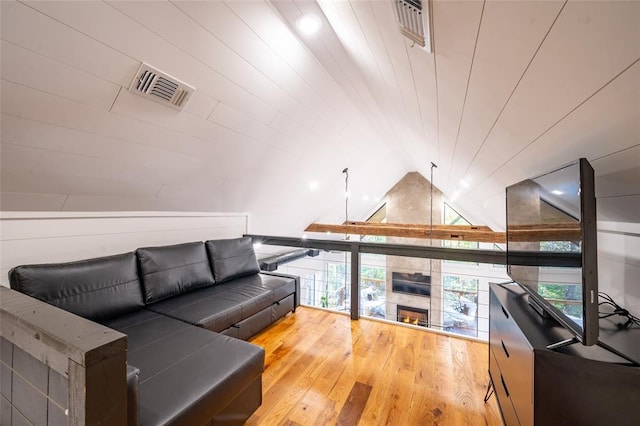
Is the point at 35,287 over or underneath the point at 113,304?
over

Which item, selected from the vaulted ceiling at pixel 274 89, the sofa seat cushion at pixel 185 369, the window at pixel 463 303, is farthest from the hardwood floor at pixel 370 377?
the window at pixel 463 303

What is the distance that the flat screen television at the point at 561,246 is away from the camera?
0.88 meters

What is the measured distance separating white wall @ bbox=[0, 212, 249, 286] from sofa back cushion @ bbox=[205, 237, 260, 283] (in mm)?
530

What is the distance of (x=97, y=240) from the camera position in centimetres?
233

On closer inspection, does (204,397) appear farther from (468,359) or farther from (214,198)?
(214,198)

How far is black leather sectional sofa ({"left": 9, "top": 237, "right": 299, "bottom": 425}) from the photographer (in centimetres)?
122

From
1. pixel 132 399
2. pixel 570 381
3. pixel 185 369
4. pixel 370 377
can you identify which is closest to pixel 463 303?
pixel 370 377

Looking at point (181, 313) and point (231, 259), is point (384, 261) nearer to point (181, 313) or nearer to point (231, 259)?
point (231, 259)

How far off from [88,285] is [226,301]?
0.97 m

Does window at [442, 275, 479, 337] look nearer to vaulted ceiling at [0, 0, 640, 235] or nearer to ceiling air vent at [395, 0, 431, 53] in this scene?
vaulted ceiling at [0, 0, 640, 235]

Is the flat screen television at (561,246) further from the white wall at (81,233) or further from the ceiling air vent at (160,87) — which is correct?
the white wall at (81,233)

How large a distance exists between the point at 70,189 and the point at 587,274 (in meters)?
3.07

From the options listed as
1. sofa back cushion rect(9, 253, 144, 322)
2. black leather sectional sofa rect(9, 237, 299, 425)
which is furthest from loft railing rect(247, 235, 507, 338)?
sofa back cushion rect(9, 253, 144, 322)

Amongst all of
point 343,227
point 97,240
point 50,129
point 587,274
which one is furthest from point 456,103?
point 343,227
